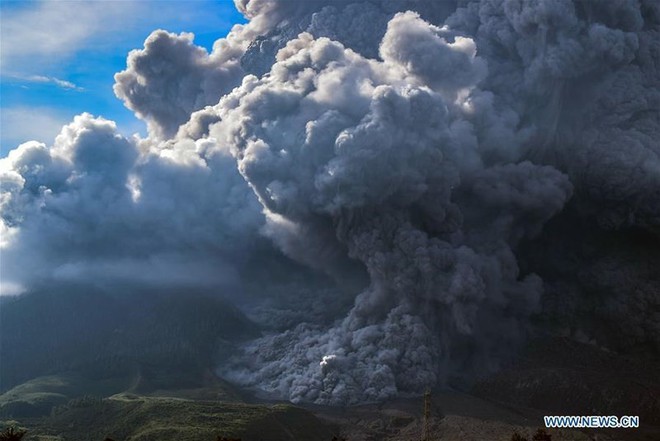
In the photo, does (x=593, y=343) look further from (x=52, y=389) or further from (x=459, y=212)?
(x=52, y=389)

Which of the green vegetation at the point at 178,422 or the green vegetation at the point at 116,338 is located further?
the green vegetation at the point at 116,338

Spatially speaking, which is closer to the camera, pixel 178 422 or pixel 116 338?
pixel 178 422

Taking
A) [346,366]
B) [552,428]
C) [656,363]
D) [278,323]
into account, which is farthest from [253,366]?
[656,363]

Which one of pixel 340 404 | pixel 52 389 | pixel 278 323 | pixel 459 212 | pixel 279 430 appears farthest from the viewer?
pixel 278 323

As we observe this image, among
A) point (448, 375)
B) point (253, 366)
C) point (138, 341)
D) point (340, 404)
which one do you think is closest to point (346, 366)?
point (340, 404)

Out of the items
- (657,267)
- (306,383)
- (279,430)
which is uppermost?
(657,267)

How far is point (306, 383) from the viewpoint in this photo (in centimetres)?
7612

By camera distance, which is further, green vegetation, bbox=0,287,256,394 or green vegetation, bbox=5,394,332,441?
green vegetation, bbox=0,287,256,394

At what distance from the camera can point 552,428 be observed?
213 ft

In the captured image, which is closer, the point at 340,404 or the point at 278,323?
the point at 340,404

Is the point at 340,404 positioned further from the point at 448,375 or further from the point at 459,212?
the point at 459,212

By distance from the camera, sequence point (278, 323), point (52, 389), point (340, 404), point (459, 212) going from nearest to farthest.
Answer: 1. point (340, 404)
2. point (459, 212)
3. point (52, 389)
4. point (278, 323)

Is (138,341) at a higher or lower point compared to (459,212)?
lower

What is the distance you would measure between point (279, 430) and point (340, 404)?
410 inches
